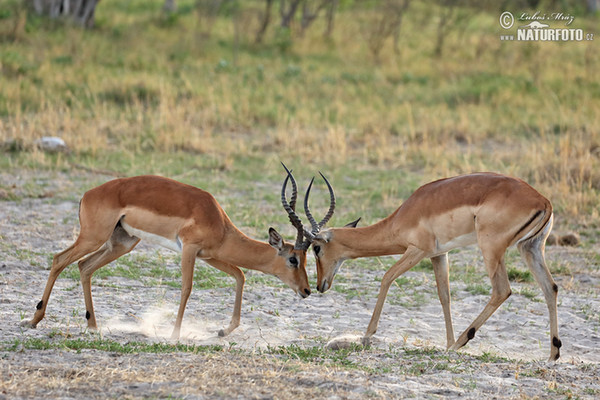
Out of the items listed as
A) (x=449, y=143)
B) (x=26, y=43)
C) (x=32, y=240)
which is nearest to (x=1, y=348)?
(x=32, y=240)

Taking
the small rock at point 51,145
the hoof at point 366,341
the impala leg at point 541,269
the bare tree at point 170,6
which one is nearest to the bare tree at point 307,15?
the bare tree at point 170,6

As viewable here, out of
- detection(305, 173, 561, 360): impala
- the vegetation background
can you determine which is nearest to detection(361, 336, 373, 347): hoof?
detection(305, 173, 561, 360): impala

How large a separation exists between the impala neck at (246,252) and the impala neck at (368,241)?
560 millimetres

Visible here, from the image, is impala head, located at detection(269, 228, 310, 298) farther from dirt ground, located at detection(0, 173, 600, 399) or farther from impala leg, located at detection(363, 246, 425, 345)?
impala leg, located at detection(363, 246, 425, 345)

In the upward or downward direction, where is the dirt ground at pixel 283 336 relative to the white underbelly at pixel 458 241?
downward

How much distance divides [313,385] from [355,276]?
3.31 meters

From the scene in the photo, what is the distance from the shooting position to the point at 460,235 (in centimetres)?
575

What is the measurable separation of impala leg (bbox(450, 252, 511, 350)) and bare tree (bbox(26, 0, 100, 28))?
18281 millimetres

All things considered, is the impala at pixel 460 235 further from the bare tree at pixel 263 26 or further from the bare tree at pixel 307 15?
the bare tree at pixel 307 15

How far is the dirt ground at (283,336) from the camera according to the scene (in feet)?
13.9

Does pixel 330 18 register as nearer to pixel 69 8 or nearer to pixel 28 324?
pixel 69 8

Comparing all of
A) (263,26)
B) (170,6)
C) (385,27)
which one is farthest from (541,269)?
(170,6)
